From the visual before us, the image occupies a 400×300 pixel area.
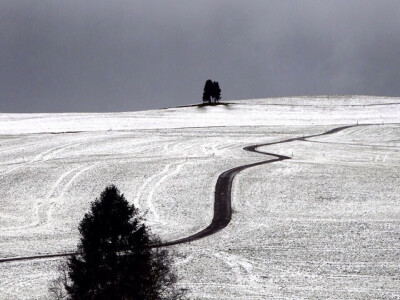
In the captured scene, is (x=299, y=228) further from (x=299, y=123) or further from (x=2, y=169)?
(x=299, y=123)

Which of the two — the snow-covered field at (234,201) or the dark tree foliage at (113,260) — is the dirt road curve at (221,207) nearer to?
the snow-covered field at (234,201)

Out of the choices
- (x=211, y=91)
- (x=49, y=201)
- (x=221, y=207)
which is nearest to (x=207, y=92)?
(x=211, y=91)

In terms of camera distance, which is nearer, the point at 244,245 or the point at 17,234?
the point at 244,245

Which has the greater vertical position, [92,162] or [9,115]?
[9,115]

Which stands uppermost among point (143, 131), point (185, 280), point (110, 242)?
point (143, 131)

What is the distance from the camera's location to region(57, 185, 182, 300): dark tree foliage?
2114 cm

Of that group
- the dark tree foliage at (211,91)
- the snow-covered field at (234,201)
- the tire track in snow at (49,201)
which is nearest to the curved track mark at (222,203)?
the snow-covered field at (234,201)

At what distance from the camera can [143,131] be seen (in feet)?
273

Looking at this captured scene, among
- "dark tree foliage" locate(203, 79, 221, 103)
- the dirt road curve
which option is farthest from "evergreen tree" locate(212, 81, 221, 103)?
the dirt road curve

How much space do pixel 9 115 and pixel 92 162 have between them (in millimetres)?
63717

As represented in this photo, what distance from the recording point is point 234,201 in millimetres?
43750

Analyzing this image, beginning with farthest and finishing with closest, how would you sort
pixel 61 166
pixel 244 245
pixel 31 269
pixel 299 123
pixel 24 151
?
pixel 299 123, pixel 24 151, pixel 61 166, pixel 244 245, pixel 31 269

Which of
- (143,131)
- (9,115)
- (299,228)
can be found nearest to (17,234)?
(299,228)

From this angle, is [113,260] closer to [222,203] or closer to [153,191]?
[222,203]
